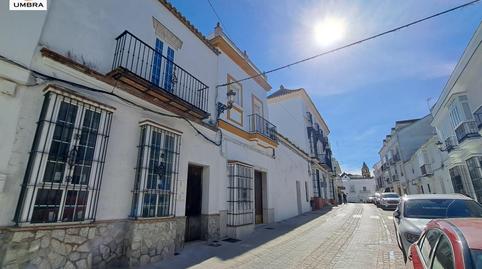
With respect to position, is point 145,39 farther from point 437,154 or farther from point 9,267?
point 437,154

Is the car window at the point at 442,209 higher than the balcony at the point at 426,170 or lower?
lower

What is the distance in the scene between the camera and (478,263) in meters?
1.75

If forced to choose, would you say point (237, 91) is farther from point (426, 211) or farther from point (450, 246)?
point (450, 246)

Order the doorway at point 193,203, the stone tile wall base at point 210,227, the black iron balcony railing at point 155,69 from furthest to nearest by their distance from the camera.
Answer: the stone tile wall base at point 210,227, the doorway at point 193,203, the black iron balcony railing at point 155,69

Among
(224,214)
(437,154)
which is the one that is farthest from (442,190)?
(224,214)

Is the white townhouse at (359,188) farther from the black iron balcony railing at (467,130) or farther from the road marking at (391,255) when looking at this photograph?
the road marking at (391,255)

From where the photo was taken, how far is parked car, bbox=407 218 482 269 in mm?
1849

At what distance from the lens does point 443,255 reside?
2.24 metres

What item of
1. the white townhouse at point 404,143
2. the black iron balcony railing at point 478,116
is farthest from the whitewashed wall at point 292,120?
the white townhouse at point 404,143

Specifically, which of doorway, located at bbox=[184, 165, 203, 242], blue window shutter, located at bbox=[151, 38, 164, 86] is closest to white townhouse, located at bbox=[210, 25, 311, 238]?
doorway, located at bbox=[184, 165, 203, 242]

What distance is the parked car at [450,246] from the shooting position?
1.85 m

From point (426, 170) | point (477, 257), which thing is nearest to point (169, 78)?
point (477, 257)

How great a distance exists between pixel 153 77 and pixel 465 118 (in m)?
15.2

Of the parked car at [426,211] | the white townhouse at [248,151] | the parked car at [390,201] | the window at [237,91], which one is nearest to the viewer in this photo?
the parked car at [426,211]
